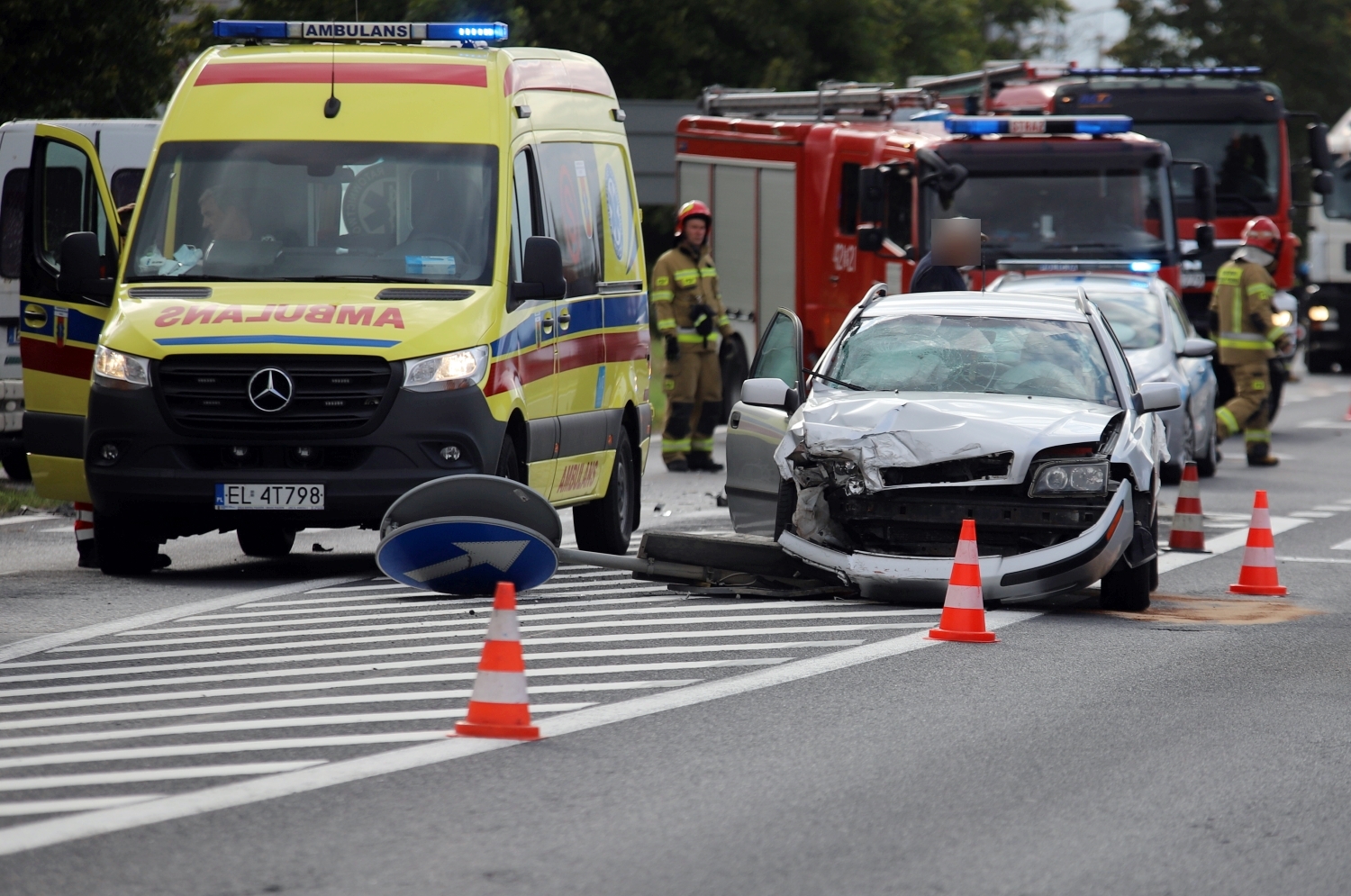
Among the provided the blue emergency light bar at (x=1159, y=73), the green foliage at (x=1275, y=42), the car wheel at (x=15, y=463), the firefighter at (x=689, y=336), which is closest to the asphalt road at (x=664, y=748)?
the car wheel at (x=15, y=463)

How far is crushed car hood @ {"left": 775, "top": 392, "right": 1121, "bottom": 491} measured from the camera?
10.2 m

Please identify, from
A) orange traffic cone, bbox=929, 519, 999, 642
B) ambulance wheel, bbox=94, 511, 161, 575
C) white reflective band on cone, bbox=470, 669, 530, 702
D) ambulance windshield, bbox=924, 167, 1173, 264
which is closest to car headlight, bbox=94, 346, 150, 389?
ambulance wheel, bbox=94, 511, 161, 575

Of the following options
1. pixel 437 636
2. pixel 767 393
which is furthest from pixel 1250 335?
pixel 437 636

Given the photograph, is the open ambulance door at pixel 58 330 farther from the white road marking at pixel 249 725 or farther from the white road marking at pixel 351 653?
the white road marking at pixel 249 725

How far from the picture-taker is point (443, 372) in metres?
10.8

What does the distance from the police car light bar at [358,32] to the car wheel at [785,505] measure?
332 cm

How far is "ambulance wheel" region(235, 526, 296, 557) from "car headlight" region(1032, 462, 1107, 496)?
15.8 feet

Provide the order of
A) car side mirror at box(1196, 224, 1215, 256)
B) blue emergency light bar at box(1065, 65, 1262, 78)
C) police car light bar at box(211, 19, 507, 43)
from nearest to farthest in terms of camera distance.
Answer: police car light bar at box(211, 19, 507, 43) → car side mirror at box(1196, 224, 1215, 256) → blue emergency light bar at box(1065, 65, 1262, 78)

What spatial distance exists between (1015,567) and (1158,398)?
1.50m

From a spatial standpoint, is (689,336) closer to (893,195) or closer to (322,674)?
(893,195)

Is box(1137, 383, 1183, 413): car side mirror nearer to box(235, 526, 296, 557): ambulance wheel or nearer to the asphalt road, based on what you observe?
the asphalt road

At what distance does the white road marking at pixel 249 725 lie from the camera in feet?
22.9

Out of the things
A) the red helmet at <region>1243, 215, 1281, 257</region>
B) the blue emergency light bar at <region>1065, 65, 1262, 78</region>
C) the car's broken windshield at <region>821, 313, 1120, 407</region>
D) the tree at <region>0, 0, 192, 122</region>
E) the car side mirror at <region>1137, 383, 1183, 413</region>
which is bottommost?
the red helmet at <region>1243, 215, 1281, 257</region>

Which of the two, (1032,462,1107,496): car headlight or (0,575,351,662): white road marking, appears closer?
(0,575,351,662): white road marking
